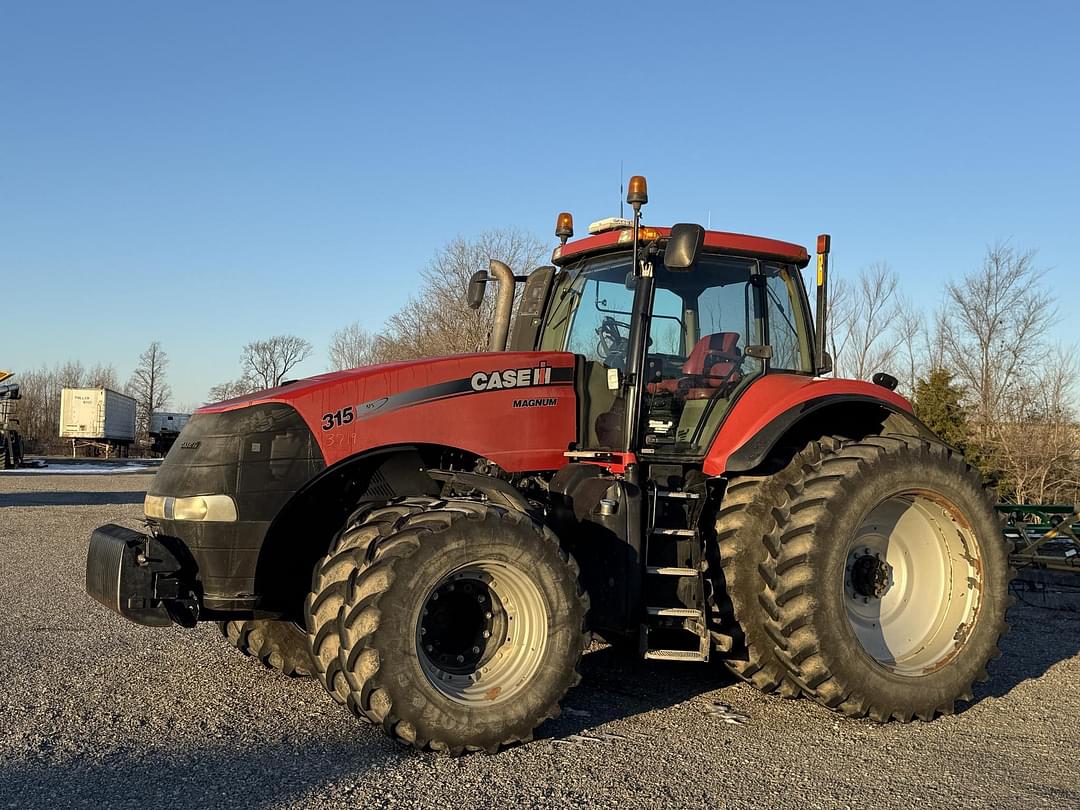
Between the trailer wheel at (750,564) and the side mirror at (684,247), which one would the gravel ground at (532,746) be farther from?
the side mirror at (684,247)

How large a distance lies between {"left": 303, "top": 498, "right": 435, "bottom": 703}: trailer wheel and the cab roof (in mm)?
2257

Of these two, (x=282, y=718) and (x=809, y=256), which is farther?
(x=809, y=256)

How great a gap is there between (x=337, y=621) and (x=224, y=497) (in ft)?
2.93

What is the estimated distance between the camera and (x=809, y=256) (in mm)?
6324

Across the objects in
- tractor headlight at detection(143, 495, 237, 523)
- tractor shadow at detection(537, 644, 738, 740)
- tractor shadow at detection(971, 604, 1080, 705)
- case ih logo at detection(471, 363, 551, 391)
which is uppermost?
case ih logo at detection(471, 363, 551, 391)

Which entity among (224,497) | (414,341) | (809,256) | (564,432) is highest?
(414,341)

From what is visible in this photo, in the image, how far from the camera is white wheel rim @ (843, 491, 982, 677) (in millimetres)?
5523

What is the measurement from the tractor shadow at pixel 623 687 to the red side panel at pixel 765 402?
1.33 metres

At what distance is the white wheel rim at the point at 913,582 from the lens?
552cm

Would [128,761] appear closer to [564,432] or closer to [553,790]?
[553,790]

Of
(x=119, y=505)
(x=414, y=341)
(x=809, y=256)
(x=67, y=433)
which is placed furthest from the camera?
(x=67, y=433)

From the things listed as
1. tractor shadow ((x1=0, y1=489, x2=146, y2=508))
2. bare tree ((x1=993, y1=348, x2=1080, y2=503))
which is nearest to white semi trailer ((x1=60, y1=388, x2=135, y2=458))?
tractor shadow ((x1=0, y1=489, x2=146, y2=508))

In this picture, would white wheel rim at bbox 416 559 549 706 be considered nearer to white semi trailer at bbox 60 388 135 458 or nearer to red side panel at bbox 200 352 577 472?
red side panel at bbox 200 352 577 472

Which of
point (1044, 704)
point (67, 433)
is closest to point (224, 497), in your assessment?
point (1044, 704)
